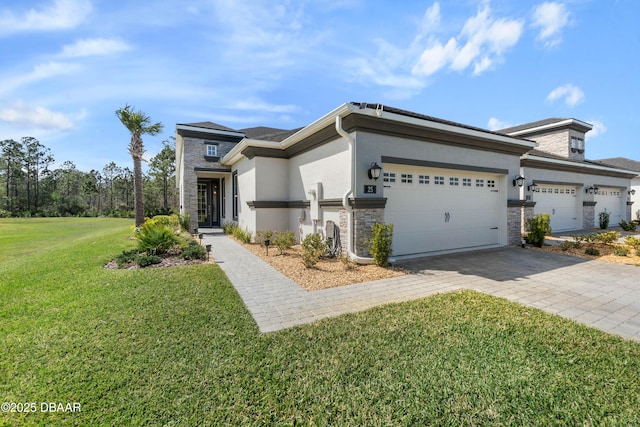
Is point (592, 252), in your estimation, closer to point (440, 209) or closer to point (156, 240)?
point (440, 209)

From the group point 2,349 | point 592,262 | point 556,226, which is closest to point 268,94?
point 2,349

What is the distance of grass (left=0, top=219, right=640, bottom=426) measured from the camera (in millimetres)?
2299

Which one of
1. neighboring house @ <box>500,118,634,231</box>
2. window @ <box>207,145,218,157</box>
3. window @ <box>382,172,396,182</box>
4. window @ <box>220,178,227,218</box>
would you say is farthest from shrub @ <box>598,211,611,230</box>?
window @ <box>207,145,218,157</box>

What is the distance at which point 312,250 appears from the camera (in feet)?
24.0

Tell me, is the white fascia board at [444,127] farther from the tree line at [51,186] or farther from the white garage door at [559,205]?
the tree line at [51,186]

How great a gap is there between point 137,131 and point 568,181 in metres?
23.5

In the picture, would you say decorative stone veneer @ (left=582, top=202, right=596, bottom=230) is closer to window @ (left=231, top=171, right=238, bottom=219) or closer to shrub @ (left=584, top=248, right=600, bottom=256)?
shrub @ (left=584, top=248, right=600, bottom=256)

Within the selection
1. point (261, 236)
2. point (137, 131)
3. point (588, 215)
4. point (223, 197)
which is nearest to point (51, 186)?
point (137, 131)

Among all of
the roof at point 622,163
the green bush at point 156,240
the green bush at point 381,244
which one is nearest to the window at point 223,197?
the green bush at point 156,240

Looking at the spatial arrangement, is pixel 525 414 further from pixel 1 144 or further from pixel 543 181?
pixel 1 144

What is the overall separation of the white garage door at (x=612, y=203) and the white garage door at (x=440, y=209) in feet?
40.8

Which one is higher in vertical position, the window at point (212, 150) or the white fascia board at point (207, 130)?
the white fascia board at point (207, 130)

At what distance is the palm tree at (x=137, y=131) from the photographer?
554 inches

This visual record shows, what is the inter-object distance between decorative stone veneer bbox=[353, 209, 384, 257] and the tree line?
2968cm
